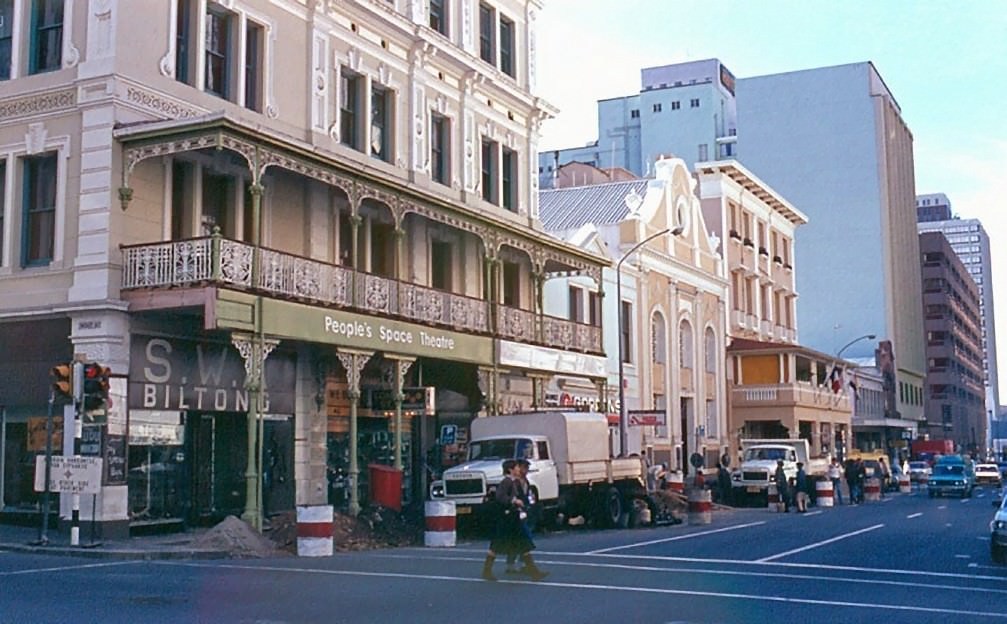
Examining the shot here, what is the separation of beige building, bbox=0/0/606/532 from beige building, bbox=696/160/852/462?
28197mm

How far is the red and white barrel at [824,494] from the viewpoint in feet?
136

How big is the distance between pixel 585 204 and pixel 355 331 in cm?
2644

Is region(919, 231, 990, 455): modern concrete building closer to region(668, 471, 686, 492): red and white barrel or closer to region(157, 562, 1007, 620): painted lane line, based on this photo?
region(668, 471, 686, 492): red and white barrel

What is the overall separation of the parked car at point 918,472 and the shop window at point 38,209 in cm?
5251

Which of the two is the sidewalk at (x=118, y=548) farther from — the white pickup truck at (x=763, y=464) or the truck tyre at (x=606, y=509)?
the white pickup truck at (x=763, y=464)

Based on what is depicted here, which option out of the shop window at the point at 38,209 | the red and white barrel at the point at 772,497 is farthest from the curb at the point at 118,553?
the red and white barrel at the point at 772,497

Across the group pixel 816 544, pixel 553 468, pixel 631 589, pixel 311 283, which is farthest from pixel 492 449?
pixel 631 589

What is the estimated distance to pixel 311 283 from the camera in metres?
25.3

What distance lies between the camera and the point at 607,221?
48812 mm

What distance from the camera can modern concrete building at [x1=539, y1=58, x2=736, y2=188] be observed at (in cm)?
10444

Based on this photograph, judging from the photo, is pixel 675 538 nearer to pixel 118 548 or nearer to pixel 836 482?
pixel 118 548

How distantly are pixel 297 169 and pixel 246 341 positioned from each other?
3.84m

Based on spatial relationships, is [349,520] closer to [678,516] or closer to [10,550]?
[10,550]

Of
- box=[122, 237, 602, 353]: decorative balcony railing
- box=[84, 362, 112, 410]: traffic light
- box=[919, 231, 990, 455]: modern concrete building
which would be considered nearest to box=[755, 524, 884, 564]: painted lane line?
box=[122, 237, 602, 353]: decorative balcony railing
